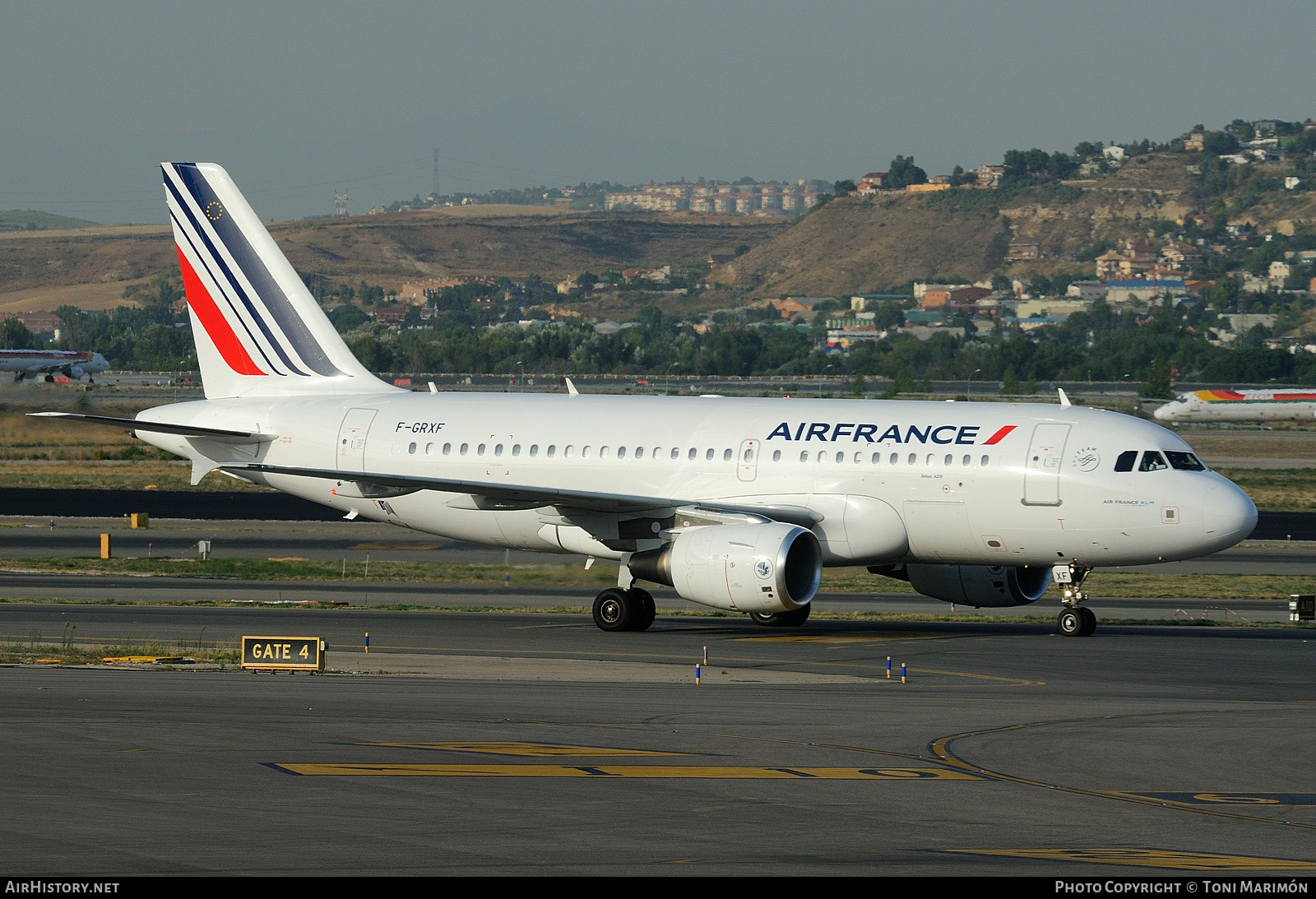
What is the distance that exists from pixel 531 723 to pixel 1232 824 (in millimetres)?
9547

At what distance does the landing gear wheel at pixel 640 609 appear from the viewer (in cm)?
3609

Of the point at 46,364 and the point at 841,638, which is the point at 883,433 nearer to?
the point at 841,638

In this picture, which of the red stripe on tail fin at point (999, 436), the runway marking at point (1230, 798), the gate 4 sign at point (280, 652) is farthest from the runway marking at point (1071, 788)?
the red stripe on tail fin at point (999, 436)

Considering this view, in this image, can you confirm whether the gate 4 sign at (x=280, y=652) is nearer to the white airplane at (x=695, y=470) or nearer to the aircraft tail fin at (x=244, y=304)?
the white airplane at (x=695, y=470)

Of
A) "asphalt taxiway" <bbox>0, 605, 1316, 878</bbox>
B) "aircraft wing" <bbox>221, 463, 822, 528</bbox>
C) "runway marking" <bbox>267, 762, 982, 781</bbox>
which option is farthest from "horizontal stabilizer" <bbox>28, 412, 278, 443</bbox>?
"runway marking" <bbox>267, 762, 982, 781</bbox>

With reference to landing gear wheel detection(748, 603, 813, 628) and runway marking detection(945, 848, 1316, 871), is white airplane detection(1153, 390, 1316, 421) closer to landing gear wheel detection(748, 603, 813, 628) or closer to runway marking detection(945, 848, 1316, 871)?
landing gear wheel detection(748, 603, 813, 628)

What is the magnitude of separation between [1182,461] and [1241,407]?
10600 cm

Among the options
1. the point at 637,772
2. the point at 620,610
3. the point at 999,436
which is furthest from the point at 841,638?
the point at 637,772

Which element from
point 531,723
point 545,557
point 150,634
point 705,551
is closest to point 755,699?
point 531,723

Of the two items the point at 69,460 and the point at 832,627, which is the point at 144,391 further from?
the point at 832,627

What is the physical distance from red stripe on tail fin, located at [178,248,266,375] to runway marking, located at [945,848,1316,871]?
31408mm

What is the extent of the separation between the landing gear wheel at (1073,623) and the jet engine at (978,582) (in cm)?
187

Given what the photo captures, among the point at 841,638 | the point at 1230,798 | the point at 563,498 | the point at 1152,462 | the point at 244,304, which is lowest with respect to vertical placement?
the point at 841,638

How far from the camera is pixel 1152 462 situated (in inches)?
1348
